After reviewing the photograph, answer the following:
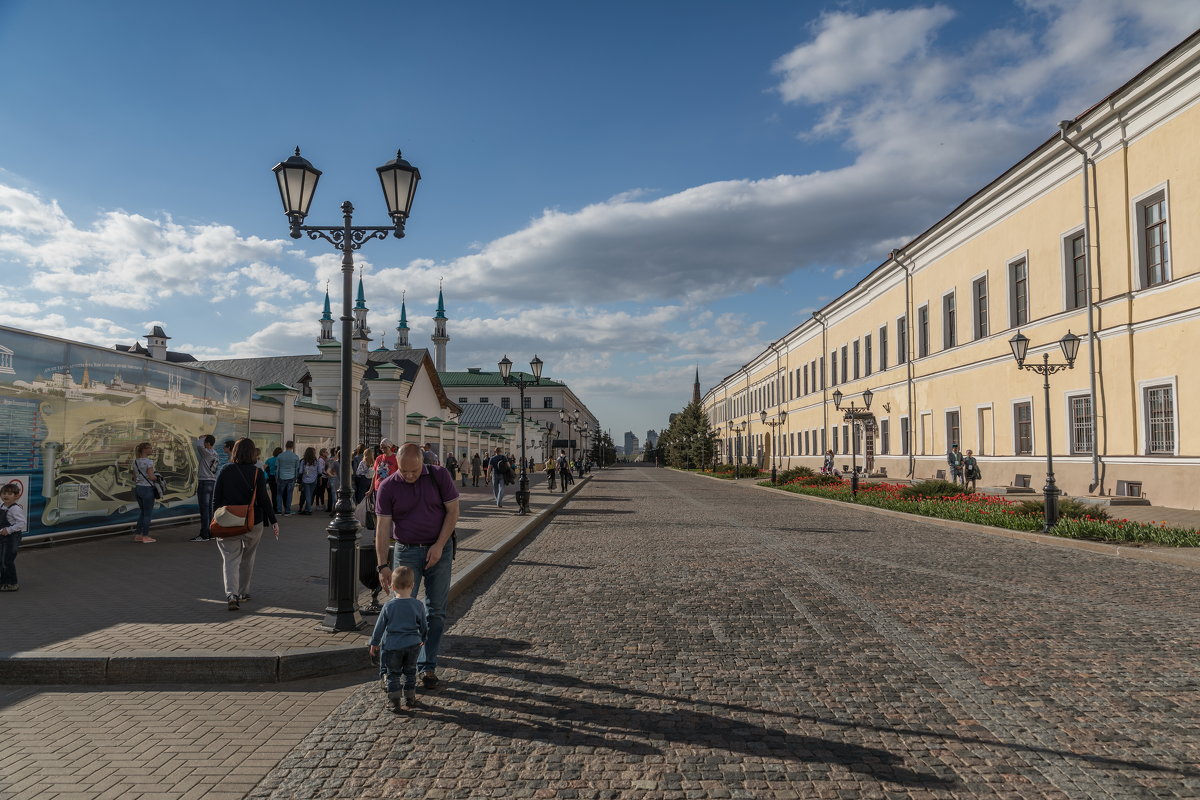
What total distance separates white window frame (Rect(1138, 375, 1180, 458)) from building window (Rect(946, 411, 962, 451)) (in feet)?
35.8

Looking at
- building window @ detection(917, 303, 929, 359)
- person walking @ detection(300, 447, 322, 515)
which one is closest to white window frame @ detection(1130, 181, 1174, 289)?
building window @ detection(917, 303, 929, 359)

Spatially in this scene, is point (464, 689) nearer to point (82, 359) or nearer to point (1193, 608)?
point (1193, 608)

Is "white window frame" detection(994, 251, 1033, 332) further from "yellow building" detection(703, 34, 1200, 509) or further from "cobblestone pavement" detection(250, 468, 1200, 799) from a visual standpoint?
"cobblestone pavement" detection(250, 468, 1200, 799)

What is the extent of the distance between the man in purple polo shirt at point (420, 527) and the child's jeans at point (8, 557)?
5.48 meters

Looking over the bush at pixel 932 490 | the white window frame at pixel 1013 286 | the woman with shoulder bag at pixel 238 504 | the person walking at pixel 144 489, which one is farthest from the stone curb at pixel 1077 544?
the person walking at pixel 144 489

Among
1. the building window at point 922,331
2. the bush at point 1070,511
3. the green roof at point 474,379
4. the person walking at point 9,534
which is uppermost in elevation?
the green roof at point 474,379

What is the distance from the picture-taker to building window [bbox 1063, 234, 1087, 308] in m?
22.5

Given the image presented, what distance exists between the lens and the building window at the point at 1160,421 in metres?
18.7

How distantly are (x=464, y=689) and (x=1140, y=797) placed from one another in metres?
3.85

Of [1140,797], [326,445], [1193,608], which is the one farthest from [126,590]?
[326,445]

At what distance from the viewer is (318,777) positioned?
156 inches

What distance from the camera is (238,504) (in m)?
7.69

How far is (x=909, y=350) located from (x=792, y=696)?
108ft

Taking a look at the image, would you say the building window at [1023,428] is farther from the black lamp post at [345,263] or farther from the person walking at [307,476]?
the black lamp post at [345,263]
